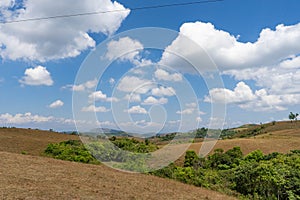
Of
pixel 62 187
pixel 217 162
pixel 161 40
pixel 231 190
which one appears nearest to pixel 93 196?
pixel 62 187

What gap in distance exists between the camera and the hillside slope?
1052 cm

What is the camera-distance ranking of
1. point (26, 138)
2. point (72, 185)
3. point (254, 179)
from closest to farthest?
point (72, 185), point (254, 179), point (26, 138)

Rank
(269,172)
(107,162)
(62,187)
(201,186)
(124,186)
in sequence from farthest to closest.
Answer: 1. (107,162)
2. (201,186)
3. (269,172)
4. (124,186)
5. (62,187)

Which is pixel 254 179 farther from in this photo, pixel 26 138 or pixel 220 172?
pixel 26 138

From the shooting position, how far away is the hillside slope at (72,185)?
34.5 ft

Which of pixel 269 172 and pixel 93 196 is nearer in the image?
pixel 93 196

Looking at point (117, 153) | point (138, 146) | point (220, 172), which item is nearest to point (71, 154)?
point (117, 153)

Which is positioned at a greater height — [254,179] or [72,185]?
[72,185]

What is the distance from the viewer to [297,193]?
555 inches

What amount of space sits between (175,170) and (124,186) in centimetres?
555

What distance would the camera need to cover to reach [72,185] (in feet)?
39.4

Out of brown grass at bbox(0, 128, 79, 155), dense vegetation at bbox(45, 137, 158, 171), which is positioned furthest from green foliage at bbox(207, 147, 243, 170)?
brown grass at bbox(0, 128, 79, 155)

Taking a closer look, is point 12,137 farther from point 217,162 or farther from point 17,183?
point 17,183

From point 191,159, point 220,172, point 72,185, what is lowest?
point 220,172
